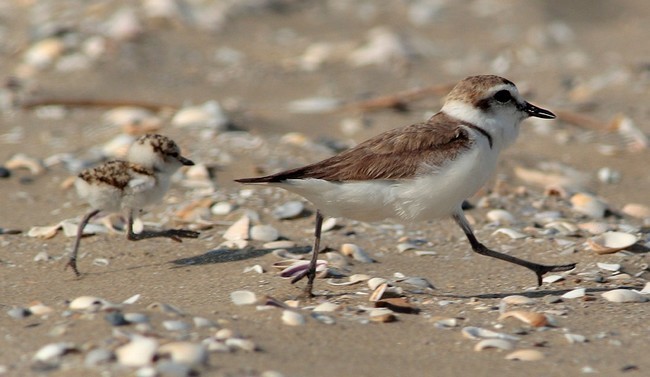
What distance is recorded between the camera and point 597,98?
9.08 m

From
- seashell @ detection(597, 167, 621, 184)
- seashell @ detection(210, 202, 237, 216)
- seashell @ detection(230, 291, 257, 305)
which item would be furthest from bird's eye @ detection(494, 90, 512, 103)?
seashell @ detection(597, 167, 621, 184)

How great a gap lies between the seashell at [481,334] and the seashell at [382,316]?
0.96 feet

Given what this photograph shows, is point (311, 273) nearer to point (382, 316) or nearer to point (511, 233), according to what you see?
point (382, 316)

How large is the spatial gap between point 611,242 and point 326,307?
5.63ft

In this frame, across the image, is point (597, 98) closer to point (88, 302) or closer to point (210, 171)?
point (210, 171)

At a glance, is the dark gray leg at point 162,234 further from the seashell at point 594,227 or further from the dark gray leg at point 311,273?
the seashell at point 594,227

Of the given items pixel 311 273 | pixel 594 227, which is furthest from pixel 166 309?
pixel 594 227

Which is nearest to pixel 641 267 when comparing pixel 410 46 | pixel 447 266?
pixel 447 266

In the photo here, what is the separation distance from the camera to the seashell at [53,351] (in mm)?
3430

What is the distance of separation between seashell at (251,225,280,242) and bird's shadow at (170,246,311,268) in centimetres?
16

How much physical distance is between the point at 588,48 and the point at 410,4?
7.25ft

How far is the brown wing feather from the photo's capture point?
437 cm

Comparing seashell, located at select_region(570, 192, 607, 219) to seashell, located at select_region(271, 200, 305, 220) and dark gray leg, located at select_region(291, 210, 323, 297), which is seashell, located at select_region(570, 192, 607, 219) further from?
dark gray leg, located at select_region(291, 210, 323, 297)

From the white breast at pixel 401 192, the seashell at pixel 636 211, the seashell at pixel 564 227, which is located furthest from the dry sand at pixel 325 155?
the white breast at pixel 401 192
